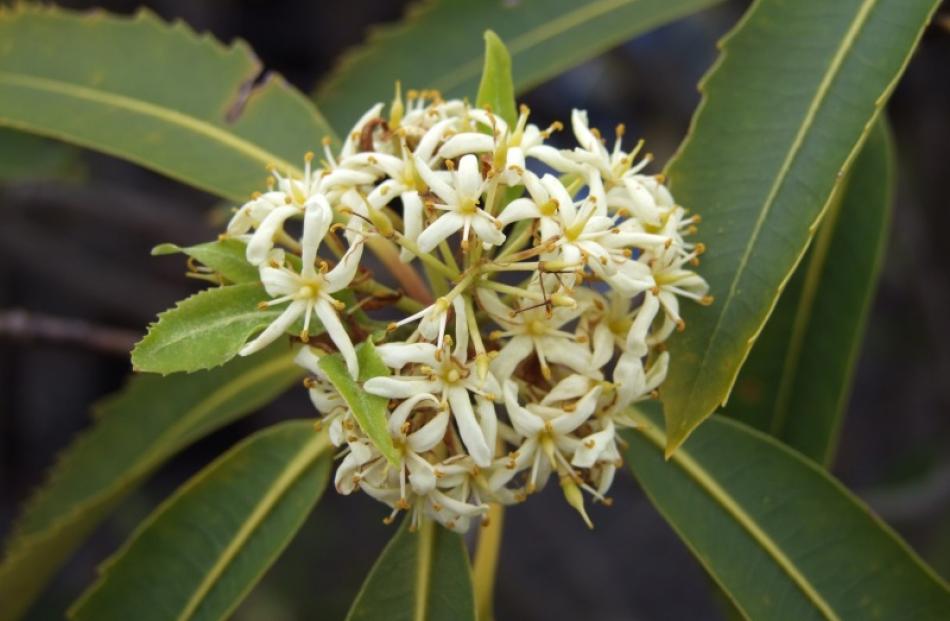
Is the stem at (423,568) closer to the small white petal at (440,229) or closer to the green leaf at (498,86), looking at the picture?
the small white petal at (440,229)

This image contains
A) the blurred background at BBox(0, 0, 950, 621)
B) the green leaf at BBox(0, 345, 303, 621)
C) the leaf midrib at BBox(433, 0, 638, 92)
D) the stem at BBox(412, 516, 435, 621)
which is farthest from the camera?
the blurred background at BBox(0, 0, 950, 621)

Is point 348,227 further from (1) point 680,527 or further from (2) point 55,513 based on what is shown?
(2) point 55,513

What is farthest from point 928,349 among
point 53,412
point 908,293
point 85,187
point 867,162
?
point 53,412

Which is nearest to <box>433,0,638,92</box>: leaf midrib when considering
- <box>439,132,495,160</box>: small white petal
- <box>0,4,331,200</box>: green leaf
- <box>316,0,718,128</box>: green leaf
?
<box>316,0,718,128</box>: green leaf

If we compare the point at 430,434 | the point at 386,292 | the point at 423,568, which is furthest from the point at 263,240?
the point at 423,568

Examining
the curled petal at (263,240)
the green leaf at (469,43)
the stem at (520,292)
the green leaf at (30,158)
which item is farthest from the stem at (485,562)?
the green leaf at (30,158)

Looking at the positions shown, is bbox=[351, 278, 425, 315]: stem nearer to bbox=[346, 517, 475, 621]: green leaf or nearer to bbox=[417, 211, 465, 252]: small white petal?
bbox=[417, 211, 465, 252]: small white petal
